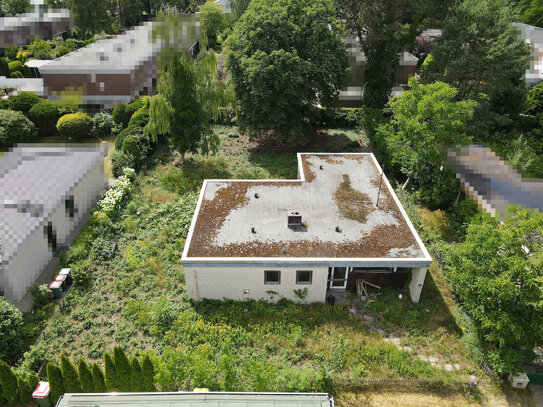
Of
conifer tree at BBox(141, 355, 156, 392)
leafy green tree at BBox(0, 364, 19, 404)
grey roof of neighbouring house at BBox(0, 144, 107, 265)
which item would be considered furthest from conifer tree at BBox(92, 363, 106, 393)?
grey roof of neighbouring house at BBox(0, 144, 107, 265)

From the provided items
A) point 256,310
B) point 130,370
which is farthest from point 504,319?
point 130,370

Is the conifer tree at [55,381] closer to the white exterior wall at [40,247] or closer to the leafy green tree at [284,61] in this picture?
the white exterior wall at [40,247]

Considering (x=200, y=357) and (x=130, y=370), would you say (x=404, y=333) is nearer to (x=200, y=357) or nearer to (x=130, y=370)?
(x=200, y=357)

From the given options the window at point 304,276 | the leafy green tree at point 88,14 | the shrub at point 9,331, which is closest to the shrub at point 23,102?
the shrub at point 9,331

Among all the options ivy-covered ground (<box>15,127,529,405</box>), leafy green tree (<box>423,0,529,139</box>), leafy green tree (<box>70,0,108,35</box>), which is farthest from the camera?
leafy green tree (<box>70,0,108,35</box>)

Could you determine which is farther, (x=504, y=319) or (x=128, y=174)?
(x=128, y=174)

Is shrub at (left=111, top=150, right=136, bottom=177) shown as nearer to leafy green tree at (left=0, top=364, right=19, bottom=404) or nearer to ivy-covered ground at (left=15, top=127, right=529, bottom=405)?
ivy-covered ground at (left=15, top=127, right=529, bottom=405)
